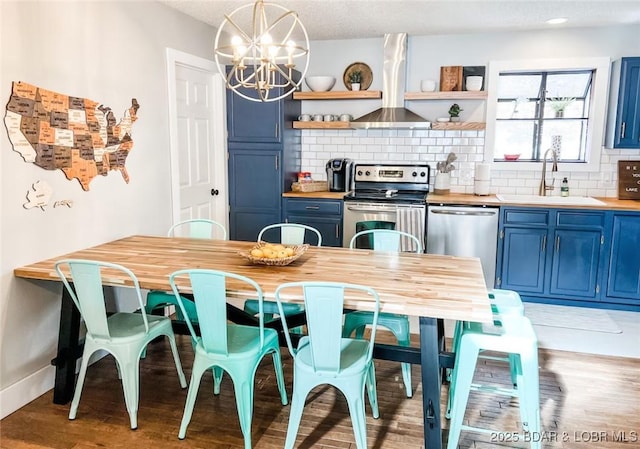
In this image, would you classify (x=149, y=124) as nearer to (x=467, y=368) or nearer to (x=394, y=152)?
(x=394, y=152)

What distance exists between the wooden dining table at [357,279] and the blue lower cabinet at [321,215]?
1.57m

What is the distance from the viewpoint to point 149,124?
3652 mm

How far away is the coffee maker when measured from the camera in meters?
4.89

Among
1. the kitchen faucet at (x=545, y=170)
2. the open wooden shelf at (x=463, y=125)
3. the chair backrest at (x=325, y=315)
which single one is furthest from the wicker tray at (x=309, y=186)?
→ the chair backrest at (x=325, y=315)

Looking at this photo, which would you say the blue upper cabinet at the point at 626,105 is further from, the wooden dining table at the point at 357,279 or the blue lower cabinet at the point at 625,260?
the wooden dining table at the point at 357,279

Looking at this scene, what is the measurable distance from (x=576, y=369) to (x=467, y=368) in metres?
1.40

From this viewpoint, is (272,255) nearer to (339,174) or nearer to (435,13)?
(339,174)

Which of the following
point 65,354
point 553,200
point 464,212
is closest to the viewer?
point 65,354

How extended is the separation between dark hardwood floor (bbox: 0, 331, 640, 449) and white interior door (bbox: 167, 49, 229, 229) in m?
1.67

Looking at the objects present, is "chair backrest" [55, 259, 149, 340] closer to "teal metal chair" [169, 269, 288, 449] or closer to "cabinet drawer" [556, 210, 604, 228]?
"teal metal chair" [169, 269, 288, 449]

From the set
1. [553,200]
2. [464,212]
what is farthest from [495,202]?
[553,200]

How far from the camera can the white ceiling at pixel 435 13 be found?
362cm

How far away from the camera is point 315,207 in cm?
470

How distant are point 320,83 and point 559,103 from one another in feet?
7.58
